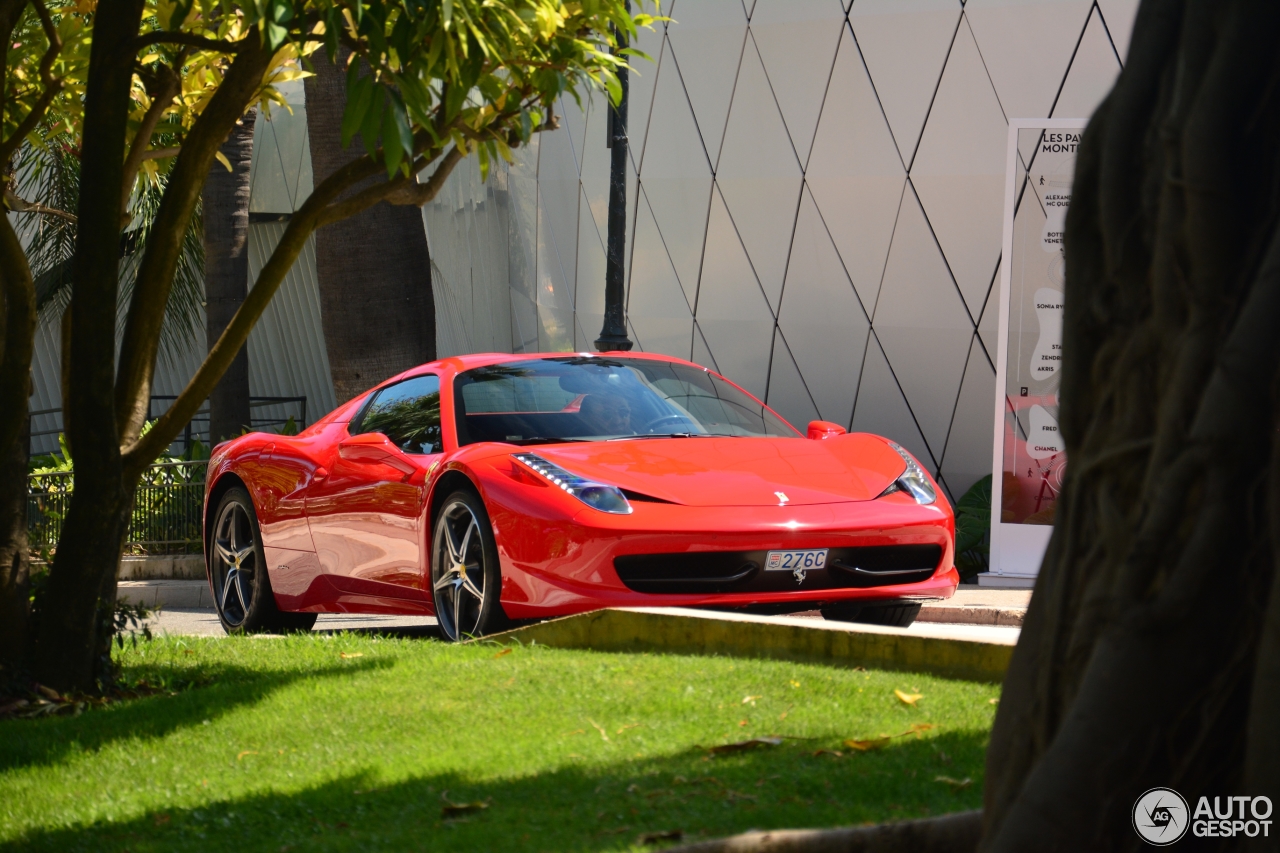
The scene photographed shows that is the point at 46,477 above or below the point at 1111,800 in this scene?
below

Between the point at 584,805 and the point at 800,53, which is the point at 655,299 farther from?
the point at 584,805

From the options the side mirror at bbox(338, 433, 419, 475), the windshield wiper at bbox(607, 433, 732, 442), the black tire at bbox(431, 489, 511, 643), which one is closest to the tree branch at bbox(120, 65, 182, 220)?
the side mirror at bbox(338, 433, 419, 475)

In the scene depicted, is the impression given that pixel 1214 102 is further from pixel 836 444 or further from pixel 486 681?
pixel 836 444

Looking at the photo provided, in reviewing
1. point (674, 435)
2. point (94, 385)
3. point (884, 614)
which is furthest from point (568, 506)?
point (94, 385)

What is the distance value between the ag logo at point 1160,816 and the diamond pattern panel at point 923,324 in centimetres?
1216

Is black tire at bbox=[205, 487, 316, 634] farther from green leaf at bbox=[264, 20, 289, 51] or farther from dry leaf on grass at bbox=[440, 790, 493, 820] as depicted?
green leaf at bbox=[264, 20, 289, 51]

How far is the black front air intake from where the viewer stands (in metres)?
6.73

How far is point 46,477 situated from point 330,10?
11102 millimetres

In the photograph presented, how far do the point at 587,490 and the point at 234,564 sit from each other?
11.1 feet

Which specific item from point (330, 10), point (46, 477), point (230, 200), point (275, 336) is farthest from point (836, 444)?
point (275, 336)

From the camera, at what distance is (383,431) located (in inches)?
331

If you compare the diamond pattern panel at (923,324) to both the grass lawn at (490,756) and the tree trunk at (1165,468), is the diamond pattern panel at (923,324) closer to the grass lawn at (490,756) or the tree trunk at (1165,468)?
the grass lawn at (490,756)

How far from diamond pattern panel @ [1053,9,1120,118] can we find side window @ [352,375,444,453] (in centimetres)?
739

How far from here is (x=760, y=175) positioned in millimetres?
15969
